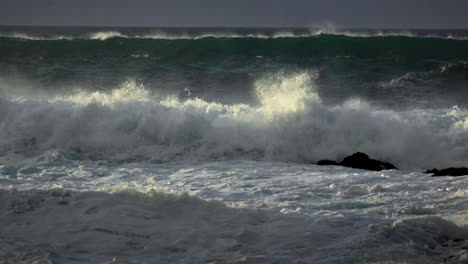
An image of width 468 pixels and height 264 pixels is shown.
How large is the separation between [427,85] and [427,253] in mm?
→ 15258

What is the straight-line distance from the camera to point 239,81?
19.2 metres

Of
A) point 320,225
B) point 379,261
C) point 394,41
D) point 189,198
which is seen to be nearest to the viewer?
point 379,261

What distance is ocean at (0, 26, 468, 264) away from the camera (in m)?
4.42

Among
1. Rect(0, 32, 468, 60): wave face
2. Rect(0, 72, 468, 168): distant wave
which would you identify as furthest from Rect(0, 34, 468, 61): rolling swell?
Rect(0, 72, 468, 168): distant wave

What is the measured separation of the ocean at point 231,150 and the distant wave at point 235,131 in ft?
0.13

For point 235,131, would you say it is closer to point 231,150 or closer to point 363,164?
point 231,150

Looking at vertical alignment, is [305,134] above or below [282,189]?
above

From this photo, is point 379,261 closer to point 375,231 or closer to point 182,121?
point 375,231

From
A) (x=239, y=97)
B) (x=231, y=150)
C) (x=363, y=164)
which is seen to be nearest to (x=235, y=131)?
(x=231, y=150)

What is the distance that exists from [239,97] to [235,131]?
21.1 feet

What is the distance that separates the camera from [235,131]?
10742mm

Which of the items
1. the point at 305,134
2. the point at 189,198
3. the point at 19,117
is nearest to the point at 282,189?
the point at 189,198

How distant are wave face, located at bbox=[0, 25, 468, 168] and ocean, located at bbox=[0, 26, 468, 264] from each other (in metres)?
0.05

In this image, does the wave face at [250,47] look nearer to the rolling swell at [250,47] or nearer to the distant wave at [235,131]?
the rolling swell at [250,47]
